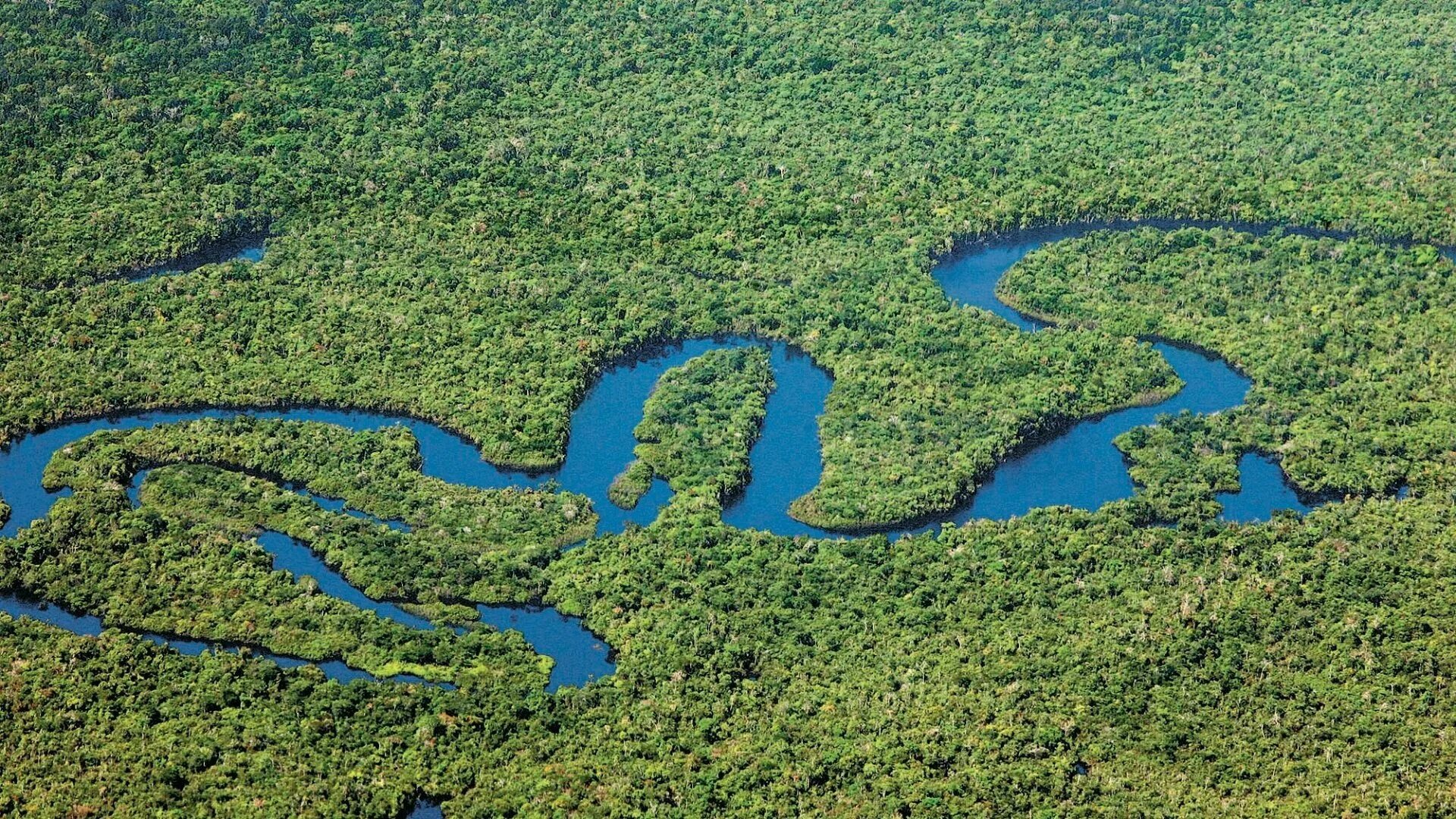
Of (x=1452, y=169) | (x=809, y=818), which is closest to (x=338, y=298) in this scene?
(x=809, y=818)

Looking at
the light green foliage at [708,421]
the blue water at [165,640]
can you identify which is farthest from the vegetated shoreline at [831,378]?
the blue water at [165,640]

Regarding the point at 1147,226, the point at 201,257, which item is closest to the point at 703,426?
the point at 1147,226

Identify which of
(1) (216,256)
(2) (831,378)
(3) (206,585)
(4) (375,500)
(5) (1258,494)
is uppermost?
(1) (216,256)

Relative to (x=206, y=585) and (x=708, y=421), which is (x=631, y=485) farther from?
(x=206, y=585)

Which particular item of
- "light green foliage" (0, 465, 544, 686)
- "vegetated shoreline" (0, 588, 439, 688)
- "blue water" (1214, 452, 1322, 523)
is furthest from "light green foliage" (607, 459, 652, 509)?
"blue water" (1214, 452, 1322, 523)

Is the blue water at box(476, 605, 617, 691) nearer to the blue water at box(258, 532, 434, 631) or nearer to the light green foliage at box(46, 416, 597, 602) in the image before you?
the light green foliage at box(46, 416, 597, 602)

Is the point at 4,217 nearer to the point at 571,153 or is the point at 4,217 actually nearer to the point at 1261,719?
the point at 571,153
